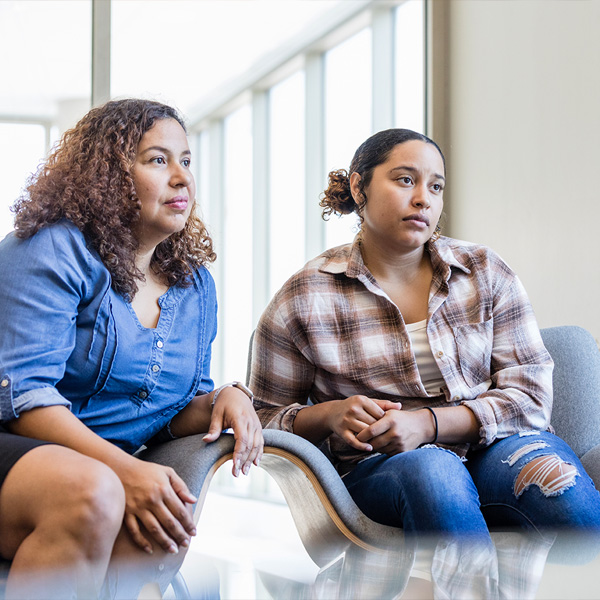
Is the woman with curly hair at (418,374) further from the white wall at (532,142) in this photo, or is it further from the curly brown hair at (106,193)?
the white wall at (532,142)

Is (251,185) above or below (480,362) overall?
above

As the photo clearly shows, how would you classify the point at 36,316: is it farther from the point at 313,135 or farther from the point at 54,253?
the point at 313,135

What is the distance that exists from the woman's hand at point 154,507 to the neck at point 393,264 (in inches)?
32.1

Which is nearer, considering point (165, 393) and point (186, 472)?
point (186, 472)

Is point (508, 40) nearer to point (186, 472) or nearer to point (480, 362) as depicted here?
point (480, 362)

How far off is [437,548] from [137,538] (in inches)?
20.1

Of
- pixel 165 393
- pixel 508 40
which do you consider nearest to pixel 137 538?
pixel 165 393

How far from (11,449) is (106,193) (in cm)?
52

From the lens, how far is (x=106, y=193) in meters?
1.45

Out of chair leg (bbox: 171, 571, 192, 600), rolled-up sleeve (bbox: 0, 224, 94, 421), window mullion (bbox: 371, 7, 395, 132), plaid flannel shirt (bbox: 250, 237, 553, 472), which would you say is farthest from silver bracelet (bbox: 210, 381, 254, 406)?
window mullion (bbox: 371, 7, 395, 132)

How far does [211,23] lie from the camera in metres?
3.40

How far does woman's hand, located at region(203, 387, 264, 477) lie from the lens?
137 cm

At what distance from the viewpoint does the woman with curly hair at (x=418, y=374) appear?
1.53 metres

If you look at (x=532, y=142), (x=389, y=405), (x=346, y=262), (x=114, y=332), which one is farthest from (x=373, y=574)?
(x=532, y=142)
